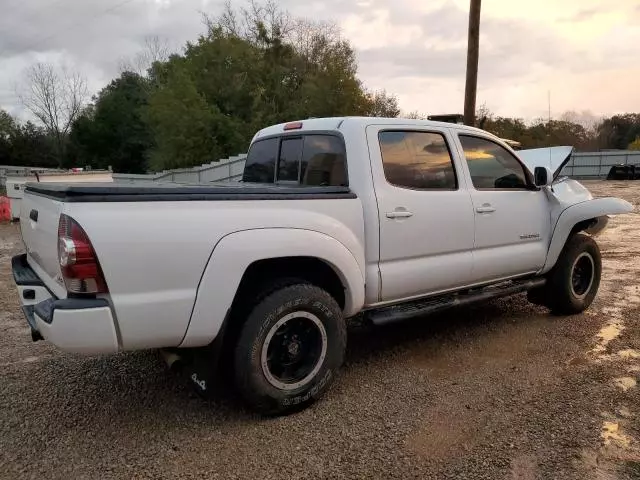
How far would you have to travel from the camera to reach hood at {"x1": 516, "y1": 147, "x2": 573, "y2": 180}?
6.07m

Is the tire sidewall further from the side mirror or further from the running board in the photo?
the side mirror

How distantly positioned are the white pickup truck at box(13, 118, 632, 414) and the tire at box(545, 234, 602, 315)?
0.68 feet

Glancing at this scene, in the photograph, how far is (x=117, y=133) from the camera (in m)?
47.0

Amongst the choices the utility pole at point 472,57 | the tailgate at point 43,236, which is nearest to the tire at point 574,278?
the tailgate at point 43,236

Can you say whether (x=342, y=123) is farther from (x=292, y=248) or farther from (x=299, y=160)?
(x=292, y=248)

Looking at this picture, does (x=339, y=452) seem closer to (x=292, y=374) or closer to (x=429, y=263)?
(x=292, y=374)

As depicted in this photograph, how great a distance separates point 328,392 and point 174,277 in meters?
1.54

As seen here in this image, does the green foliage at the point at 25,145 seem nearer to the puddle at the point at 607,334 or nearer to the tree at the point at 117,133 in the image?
the tree at the point at 117,133

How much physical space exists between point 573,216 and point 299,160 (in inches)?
113

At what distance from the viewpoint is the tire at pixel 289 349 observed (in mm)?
3301

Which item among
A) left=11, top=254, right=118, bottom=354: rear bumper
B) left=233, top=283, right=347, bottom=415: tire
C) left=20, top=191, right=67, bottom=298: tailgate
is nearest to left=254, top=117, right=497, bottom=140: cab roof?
left=233, top=283, right=347, bottom=415: tire

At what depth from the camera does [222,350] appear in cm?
338

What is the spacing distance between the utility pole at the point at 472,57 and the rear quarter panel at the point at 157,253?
34.5ft

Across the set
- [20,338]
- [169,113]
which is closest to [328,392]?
[20,338]
